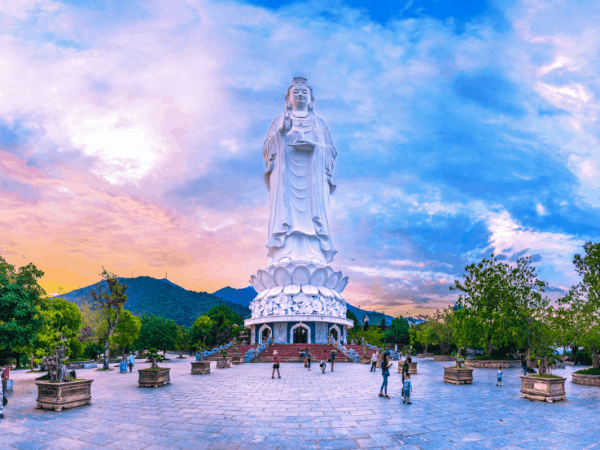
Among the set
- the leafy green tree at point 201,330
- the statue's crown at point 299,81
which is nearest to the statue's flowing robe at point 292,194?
the statue's crown at point 299,81

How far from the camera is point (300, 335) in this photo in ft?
157

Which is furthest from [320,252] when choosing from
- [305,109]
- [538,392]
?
[538,392]

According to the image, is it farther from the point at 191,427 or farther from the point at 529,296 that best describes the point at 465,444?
the point at 529,296

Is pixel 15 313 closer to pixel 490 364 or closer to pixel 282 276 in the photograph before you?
pixel 490 364

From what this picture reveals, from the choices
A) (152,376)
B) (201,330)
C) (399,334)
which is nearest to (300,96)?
(201,330)

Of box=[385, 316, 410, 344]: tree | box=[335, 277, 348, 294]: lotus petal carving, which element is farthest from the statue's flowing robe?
box=[385, 316, 410, 344]: tree

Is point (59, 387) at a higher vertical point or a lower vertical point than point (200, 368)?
higher

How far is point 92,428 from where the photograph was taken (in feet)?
33.3

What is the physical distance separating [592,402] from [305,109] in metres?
47.3

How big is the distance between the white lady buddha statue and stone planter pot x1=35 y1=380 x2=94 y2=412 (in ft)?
129

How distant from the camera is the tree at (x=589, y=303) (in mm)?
21625

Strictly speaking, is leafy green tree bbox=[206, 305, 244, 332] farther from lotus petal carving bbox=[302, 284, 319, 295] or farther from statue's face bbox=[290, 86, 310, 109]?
statue's face bbox=[290, 86, 310, 109]

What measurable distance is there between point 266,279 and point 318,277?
22.1 feet

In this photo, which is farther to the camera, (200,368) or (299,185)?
(299,185)
